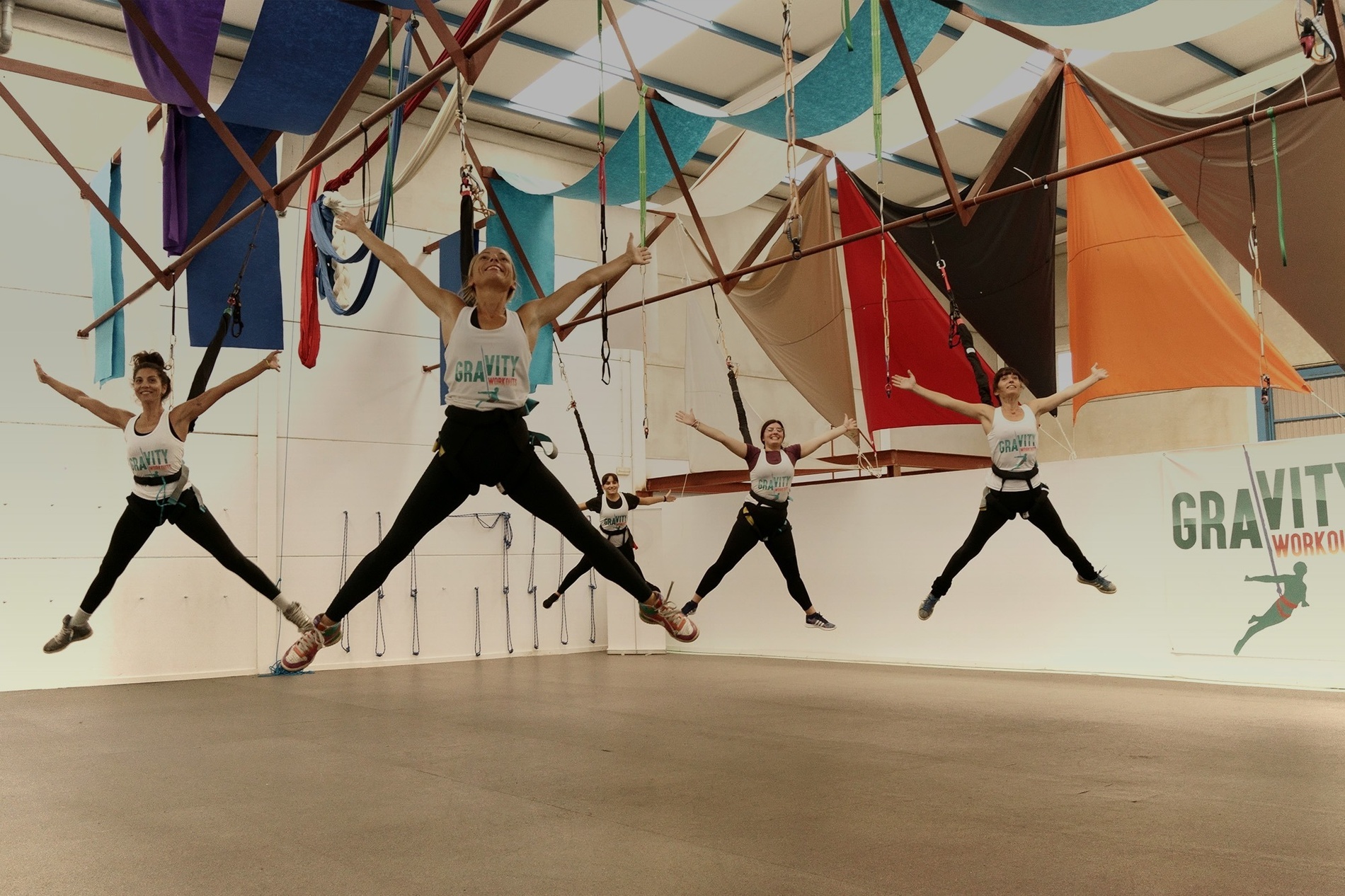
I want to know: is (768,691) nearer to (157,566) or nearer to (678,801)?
(678,801)

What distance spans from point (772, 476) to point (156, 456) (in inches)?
139

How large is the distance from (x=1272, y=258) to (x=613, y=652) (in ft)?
22.2

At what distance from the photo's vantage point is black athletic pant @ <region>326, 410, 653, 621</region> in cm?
346

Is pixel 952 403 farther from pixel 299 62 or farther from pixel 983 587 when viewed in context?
pixel 299 62

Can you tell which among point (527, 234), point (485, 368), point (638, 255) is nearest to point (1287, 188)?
point (638, 255)

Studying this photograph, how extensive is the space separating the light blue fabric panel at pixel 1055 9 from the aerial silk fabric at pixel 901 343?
3.26m

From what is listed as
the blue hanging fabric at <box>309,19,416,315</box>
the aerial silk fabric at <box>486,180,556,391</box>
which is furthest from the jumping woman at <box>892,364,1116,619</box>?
the aerial silk fabric at <box>486,180,556,391</box>

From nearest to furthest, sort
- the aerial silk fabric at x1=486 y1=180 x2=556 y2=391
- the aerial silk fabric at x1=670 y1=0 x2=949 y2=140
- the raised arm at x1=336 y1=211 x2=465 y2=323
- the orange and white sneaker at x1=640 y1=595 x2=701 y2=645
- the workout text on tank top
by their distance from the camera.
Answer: the raised arm at x1=336 y1=211 x2=465 y2=323, the orange and white sneaker at x1=640 y1=595 x2=701 y2=645, the aerial silk fabric at x1=670 y1=0 x2=949 y2=140, the workout text on tank top, the aerial silk fabric at x1=486 y1=180 x2=556 y2=391

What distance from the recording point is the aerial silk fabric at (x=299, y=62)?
5484 millimetres

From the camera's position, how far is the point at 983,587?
8258 mm

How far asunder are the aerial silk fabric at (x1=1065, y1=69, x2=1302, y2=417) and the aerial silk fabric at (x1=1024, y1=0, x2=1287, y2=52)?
172 cm

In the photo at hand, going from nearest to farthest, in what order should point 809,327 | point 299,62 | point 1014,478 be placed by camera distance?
point 299,62 < point 1014,478 < point 809,327

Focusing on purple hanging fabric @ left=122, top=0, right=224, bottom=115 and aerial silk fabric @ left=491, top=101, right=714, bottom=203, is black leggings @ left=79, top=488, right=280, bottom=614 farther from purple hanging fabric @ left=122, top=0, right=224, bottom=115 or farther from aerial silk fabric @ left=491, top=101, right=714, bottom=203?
aerial silk fabric @ left=491, top=101, right=714, bottom=203

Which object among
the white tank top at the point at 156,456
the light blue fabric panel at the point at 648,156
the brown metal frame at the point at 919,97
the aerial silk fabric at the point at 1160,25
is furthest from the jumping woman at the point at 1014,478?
the white tank top at the point at 156,456
